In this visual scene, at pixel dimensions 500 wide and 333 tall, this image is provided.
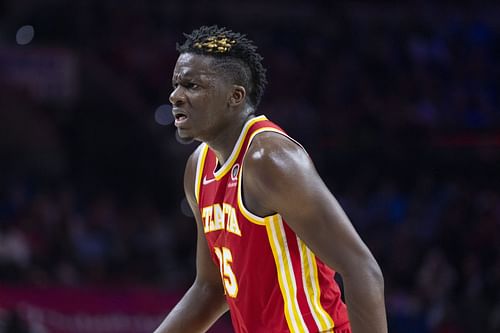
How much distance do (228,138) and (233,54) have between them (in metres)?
0.31

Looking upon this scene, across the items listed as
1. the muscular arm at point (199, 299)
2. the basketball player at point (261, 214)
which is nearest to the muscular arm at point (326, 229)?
the basketball player at point (261, 214)

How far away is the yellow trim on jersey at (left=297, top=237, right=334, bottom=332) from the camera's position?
130 inches

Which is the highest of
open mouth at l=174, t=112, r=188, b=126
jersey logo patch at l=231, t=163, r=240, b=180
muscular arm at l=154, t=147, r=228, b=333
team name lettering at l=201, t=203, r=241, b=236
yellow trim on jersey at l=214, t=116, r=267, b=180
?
open mouth at l=174, t=112, r=188, b=126

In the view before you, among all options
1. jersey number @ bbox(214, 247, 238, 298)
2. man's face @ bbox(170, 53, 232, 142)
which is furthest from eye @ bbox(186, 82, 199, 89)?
jersey number @ bbox(214, 247, 238, 298)

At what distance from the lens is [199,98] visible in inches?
136

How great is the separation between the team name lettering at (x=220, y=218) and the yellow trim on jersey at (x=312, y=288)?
0.82 feet

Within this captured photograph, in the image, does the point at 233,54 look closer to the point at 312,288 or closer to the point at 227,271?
the point at 227,271

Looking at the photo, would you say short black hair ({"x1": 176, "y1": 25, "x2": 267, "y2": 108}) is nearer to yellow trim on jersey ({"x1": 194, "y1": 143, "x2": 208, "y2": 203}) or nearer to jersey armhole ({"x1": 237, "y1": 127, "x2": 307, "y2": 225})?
jersey armhole ({"x1": 237, "y1": 127, "x2": 307, "y2": 225})

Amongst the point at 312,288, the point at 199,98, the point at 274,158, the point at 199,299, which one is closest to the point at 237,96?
the point at 199,98

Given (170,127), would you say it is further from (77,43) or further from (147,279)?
(147,279)

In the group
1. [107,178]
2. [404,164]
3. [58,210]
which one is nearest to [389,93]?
[404,164]

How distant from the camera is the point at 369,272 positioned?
3090mm

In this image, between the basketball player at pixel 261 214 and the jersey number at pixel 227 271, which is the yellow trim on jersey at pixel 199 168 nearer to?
the basketball player at pixel 261 214

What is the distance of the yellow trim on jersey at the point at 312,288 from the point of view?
10.8ft
